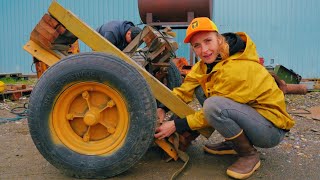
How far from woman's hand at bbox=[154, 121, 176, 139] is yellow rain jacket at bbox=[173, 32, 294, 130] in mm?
136

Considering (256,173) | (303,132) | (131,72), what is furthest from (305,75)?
(131,72)

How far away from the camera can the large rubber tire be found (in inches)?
100

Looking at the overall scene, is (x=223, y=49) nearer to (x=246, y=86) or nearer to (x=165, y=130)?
(x=246, y=86)

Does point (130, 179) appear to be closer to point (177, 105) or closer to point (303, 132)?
point (177, 105)

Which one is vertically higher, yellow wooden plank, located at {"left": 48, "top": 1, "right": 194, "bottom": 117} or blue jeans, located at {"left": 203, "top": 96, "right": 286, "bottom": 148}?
yellow wooden plank, located at {"left": 48, "top": 1, "right": 194, "bottom": 117}

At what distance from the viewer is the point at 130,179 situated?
267cm

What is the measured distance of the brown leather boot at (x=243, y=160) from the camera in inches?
108

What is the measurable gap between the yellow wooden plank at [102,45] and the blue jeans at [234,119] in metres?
0.29

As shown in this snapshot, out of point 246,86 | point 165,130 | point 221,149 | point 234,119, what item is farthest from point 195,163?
point 246,86

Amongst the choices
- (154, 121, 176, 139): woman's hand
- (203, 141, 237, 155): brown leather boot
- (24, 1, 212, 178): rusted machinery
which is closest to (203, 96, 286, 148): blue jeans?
(154, 121, 176, 139): woman's hand

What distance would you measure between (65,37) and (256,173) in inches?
74.0

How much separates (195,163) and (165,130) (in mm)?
467

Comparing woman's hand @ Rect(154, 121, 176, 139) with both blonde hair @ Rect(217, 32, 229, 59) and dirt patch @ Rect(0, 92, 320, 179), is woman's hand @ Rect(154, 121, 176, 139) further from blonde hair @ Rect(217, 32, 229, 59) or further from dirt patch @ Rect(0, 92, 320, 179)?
blonde hair @ Rect(217, 32, 229, 59)

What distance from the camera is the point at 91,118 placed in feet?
8.71
